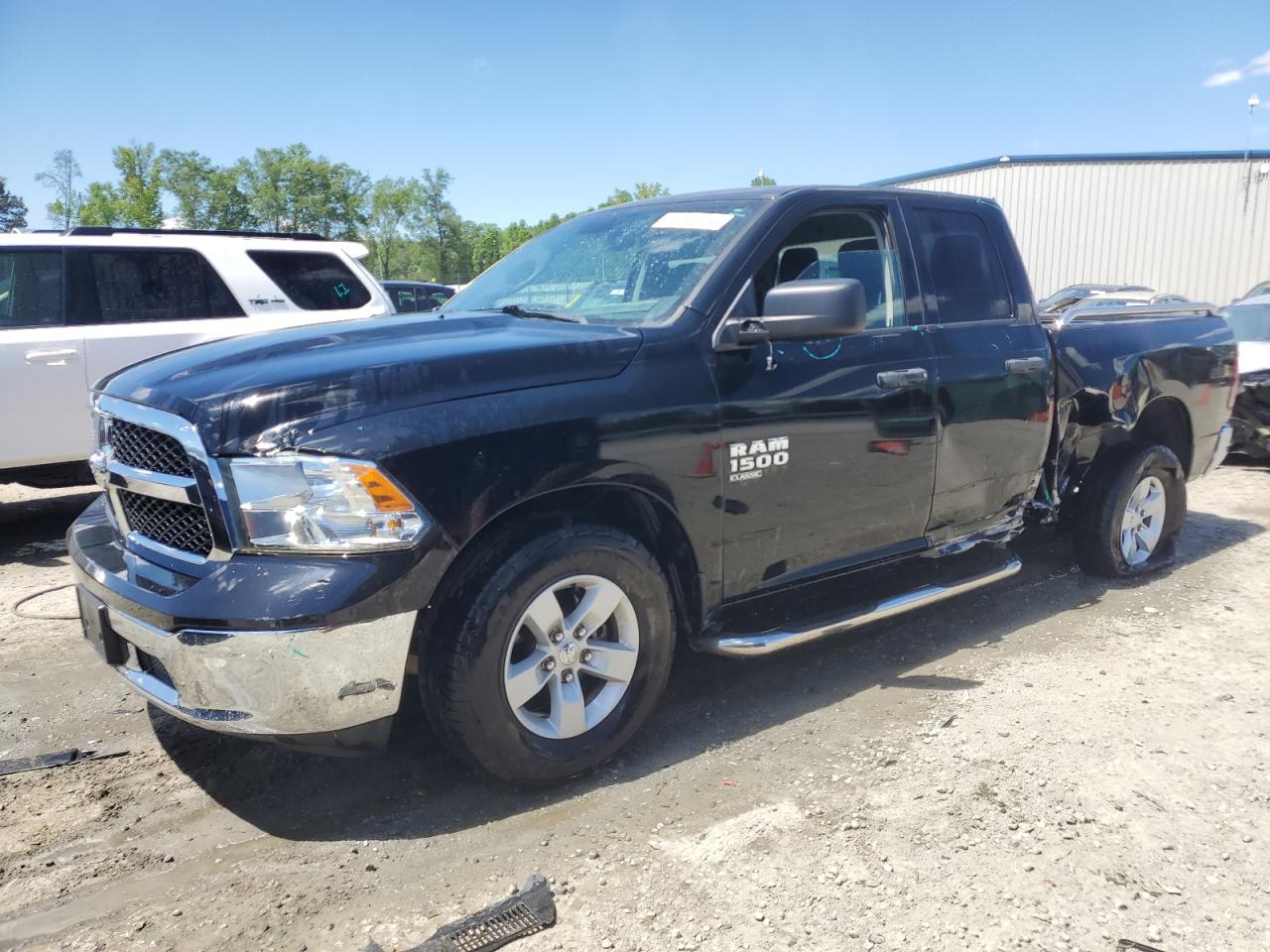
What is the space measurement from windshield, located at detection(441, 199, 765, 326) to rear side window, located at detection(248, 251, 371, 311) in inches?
134

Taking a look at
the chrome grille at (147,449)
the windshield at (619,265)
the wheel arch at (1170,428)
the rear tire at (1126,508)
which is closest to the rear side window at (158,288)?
the windshield at (619,265)

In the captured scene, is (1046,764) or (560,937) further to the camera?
(1046,764)

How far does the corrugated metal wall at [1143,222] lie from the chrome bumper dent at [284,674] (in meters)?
27.1

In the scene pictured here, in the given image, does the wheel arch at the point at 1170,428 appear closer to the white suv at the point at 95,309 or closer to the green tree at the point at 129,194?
the white suv at the point at 95,309

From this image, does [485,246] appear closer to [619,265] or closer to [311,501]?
[619,265]

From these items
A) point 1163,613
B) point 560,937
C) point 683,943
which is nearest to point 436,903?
point 560,937

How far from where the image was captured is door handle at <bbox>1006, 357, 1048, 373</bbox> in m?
4.25

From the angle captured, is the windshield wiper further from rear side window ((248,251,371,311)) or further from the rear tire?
rear side window ((248,251,371,311))

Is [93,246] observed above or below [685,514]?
above

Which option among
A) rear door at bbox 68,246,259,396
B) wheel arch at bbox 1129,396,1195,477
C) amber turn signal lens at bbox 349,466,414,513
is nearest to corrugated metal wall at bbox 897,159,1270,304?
wheel arch at bbox 1129,396,1195,477

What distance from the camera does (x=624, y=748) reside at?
3.27 meters

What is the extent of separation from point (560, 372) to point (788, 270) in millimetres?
1222

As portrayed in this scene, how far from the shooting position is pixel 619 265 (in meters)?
3.65

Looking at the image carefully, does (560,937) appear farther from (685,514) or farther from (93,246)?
(93,246)
